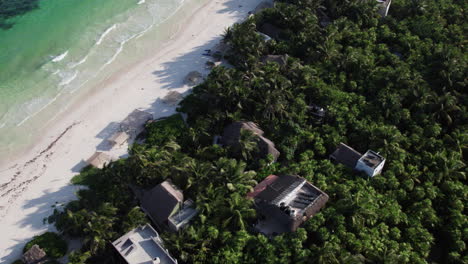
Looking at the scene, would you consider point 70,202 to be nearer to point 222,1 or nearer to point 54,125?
point 54,125

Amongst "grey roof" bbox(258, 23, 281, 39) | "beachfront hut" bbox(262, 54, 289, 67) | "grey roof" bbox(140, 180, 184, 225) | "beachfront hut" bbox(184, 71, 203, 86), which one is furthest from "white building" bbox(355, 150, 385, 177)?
"grey roof" bbox(258, 23, 281, 39)

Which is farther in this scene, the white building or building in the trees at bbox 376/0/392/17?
building in the trees at bbox 376/0/392/17

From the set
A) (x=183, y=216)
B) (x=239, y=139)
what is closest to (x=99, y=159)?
(x=183, y=216)

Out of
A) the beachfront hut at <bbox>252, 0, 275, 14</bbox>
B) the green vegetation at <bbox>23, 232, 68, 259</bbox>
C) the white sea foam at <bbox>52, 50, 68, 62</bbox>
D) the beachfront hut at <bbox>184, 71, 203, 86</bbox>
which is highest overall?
the white sea foam at <bbox>52, 50, 68, 62</bbox>

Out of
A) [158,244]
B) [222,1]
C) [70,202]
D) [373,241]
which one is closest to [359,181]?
[373,241]

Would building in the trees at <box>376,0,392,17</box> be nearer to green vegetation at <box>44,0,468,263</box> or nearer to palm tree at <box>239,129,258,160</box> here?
green vegetation at <box>44,0,468,263</box>

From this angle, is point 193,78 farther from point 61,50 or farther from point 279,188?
point 279,188

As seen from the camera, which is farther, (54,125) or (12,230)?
(54,125)
